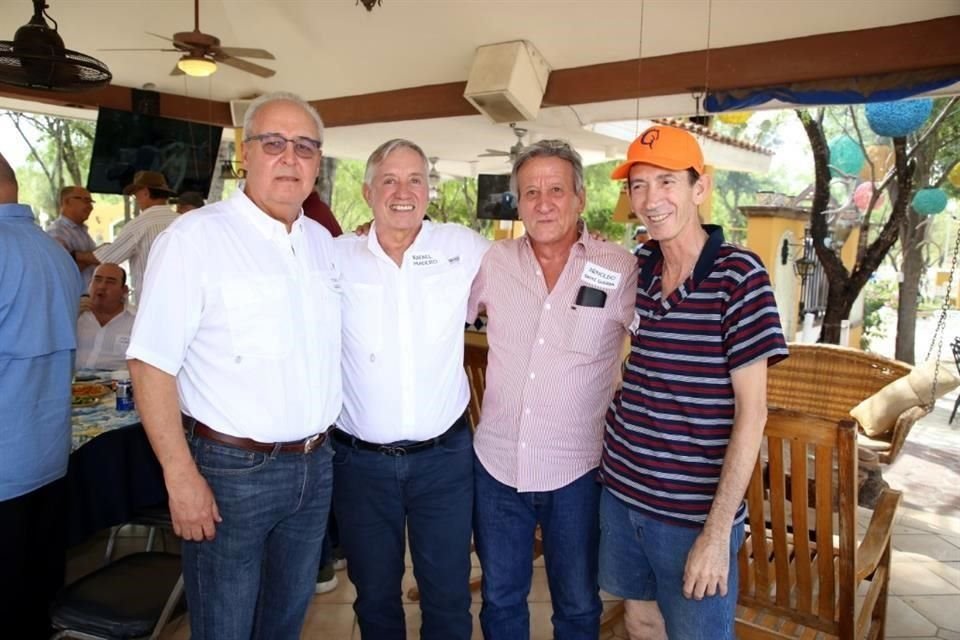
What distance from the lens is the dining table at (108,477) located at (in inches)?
88.7

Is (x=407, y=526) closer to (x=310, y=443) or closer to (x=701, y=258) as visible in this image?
(x=310, y=443)

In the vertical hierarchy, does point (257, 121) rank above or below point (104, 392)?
Answer: above

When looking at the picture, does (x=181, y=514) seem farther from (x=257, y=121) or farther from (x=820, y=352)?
(x=820, y=352)

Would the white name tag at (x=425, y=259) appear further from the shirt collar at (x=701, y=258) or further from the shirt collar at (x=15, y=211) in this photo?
the shirt collar at (x=15, y=211)

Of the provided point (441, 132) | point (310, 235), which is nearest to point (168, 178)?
point (441, 132)

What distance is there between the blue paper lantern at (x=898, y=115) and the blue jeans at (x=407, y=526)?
454cm

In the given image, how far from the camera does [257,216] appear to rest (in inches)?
60.9

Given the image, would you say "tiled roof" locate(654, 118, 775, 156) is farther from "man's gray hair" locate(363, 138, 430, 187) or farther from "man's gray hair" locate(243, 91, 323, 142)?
"man's gray hair" locate(243, 91, 323, 142)

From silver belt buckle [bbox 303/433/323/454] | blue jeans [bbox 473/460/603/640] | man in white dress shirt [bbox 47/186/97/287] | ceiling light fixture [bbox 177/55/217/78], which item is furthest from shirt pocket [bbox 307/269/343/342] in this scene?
man in white dress shirt [bbox 47/186/97/287]

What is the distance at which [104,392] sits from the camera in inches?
114

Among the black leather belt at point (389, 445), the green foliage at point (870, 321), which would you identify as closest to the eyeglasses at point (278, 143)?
the black leather belt at point (389, 445)

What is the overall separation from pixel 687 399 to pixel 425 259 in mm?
776

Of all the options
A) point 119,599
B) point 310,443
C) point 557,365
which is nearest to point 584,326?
point 557,365

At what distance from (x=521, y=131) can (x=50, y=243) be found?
17.9ft
